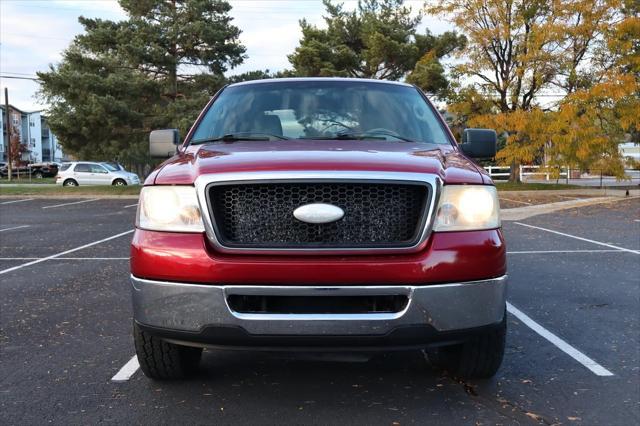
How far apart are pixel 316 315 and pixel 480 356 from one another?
46.0 inches

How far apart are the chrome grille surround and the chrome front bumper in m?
0.18

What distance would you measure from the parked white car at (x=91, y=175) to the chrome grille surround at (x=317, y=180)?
3029 cm

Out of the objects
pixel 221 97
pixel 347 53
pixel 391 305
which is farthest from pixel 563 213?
pixel 347 53

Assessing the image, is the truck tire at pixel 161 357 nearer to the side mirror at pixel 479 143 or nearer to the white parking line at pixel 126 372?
the white parking line at pixel 126 372

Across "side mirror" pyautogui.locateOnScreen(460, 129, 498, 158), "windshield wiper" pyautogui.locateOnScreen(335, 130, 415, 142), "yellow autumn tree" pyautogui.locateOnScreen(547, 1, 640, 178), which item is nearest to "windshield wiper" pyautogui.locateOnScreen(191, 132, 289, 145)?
"windshield wiper" pyautogui.locateOnScreen(335, 130, 415, 142)

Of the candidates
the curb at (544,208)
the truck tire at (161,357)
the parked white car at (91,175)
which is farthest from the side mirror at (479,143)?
the parked white car at (91,175)

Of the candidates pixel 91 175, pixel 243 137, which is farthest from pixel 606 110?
pixel 91 175

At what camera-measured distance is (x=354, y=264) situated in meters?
2.75

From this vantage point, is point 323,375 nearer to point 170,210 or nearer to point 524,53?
point 170,210

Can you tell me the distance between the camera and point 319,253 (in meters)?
2.79

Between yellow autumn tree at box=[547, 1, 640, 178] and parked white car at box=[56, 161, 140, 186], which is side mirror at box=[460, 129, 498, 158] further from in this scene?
parked white car at box=[56, 161, 140, 186]

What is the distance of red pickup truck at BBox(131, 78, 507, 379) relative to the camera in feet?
8.98

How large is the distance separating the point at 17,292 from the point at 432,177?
519cm

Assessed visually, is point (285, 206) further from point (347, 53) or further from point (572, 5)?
point (347, 53)
